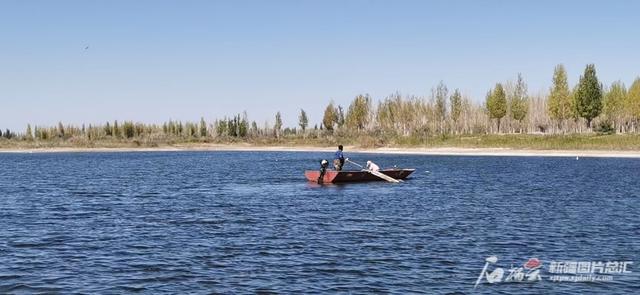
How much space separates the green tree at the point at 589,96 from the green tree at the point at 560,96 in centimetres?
841

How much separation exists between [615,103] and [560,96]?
18.1m

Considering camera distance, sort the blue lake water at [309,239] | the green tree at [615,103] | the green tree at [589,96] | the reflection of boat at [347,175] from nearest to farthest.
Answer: the blue lake water at [309,239]
the reflection of boat at [347,175]
the green tree at [589,96]
the green tree at [615,103]

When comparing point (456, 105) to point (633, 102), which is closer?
point (633, 102)

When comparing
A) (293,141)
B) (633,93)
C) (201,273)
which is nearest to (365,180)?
(201,273)

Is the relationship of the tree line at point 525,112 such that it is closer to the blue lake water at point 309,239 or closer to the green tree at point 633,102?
the green tree at point 633,102

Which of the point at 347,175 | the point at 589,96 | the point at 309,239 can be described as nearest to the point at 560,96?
the point at 589,96

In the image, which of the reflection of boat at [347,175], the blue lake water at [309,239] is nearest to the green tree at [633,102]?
the reflection of boat at [347,175]

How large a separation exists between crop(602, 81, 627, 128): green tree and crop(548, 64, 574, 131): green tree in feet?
46.6

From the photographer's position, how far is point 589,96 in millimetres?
131375

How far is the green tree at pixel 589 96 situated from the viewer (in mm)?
131375

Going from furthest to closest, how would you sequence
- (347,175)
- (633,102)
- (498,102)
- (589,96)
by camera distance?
(498,102) → (633,102) → (589,96) → (347,175)

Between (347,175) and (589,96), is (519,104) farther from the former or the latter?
(347,175)

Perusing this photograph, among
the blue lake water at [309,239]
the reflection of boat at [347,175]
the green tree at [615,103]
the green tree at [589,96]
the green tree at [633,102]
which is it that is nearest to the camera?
the blue lake water at [309,239]

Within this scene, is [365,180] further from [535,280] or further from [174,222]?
[535,280]
